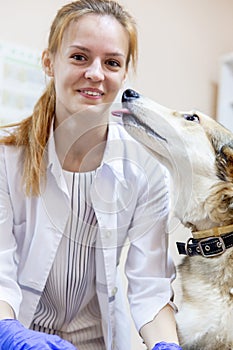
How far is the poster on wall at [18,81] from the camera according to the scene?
1789 millimetres

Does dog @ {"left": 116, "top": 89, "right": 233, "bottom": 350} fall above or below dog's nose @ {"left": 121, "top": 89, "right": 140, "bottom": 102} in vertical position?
below

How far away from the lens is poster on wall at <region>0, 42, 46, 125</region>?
179cm

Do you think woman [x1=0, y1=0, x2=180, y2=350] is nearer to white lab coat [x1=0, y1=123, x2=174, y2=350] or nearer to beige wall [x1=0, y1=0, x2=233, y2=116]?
white lab coat [x1=0, y1=123, x2=174, y2=350]

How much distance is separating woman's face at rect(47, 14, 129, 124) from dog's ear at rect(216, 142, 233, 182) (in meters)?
0.27

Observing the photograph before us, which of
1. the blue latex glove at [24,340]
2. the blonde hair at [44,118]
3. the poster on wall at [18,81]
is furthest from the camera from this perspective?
the poster on wall at [18,81]

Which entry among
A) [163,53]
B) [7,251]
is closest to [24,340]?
[7,251]

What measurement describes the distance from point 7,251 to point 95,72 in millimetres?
432

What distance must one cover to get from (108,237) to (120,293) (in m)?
0.26

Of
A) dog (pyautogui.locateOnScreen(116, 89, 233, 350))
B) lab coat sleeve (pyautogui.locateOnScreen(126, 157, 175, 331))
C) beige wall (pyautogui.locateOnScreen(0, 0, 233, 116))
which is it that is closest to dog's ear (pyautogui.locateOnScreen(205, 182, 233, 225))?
dog (pyautogui.locateOnScreen(116, 89, 233, 350))

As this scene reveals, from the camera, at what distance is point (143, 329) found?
112cm

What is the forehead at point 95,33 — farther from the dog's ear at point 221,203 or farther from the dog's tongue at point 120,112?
the dog's ear at point 221,203

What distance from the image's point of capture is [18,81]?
1815 millimetres

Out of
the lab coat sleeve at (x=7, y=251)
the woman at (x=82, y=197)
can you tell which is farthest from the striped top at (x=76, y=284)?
the lab coat sleeve at (x=7, y=251)

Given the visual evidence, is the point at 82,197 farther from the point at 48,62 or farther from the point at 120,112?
the point at 48,62
